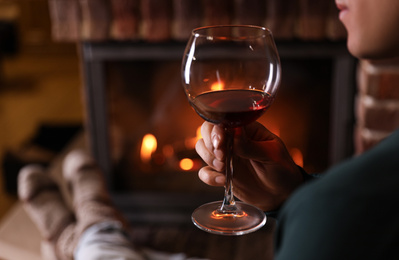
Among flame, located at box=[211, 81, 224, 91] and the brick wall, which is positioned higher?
flame, located at box=[211, 81, 224, 91]

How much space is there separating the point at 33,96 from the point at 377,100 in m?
3.14

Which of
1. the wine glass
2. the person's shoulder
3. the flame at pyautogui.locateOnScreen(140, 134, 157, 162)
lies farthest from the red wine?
the flame at pyautogui.locateOnScreen(140, 134, 157, 162)

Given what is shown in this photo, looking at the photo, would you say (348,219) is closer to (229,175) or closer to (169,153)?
(229,175)

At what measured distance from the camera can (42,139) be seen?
2.84 meters

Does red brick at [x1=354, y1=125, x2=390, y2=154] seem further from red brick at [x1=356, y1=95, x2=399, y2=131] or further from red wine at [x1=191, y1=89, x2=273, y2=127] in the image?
red wine at [x1=191, y1=89, x2=273, y2=127]

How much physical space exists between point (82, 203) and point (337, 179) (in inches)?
47.8

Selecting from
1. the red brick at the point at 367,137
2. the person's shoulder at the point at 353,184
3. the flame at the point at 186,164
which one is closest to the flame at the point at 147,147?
the flame at the point at 186,164

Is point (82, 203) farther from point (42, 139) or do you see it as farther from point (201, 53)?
point (42, 139)

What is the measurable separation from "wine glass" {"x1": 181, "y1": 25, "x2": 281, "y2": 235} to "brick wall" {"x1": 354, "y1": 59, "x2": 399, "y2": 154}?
37.6 inches

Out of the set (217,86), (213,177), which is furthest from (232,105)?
(213,177)

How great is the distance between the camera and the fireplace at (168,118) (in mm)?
1734

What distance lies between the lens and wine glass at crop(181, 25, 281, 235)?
2.19 feet

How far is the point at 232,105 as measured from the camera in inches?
26.2

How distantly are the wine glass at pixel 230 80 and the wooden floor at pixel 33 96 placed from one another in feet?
5.77
